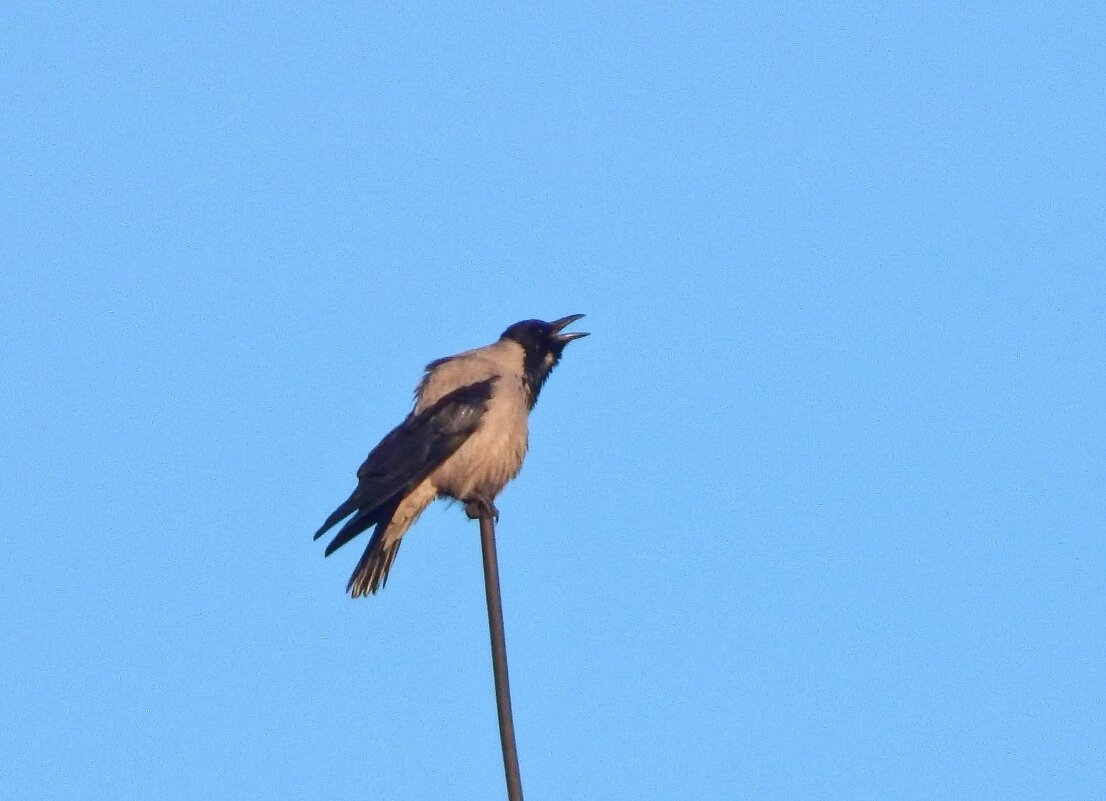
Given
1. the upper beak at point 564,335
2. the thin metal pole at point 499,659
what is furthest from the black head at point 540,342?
the thin metal pole at point 499,659

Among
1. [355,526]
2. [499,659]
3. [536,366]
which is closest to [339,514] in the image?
[355,526]

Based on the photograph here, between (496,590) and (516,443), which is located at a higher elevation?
(516,443)

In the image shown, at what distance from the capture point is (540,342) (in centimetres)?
1137

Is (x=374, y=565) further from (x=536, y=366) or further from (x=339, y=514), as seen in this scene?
(x=536, y=366)

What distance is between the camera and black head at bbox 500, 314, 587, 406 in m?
11.2

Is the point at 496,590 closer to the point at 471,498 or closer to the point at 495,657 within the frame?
the point at 495,657

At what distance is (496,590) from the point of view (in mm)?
5777

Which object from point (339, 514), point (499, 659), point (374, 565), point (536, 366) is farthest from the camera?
point (536, 366)

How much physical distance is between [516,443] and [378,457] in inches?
35.2

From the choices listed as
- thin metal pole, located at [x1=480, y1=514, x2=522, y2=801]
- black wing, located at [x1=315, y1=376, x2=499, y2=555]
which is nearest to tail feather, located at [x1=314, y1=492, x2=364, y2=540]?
black wing, located at [x1=315, y1=376, x2=499, y2=555]

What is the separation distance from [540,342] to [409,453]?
1.74 metres

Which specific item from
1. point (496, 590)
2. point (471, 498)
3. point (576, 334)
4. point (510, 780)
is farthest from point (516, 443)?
point (510, 780)

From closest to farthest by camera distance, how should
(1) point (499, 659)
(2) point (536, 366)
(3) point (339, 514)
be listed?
(1) point (499, 659) < (3) point (339, 514) < (2) point (536, 366)

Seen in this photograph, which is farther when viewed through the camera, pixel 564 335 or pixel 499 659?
pixel 564 335
